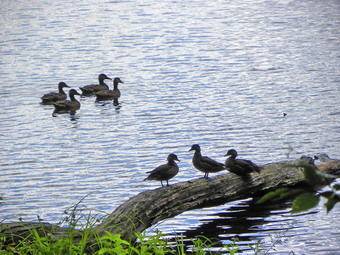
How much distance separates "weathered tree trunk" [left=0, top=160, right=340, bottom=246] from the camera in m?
8.48

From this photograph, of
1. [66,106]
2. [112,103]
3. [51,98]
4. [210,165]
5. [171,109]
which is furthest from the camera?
[112,103]

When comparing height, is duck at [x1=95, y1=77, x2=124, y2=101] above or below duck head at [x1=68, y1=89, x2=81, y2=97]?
below

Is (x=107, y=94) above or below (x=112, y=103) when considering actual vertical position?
above

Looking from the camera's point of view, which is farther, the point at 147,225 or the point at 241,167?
the point at 241,167

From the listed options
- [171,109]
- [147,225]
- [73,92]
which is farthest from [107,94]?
[147,225]

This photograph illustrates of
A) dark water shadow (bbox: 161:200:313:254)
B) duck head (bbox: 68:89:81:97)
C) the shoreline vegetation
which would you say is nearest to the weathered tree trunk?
the shoreline vegetation

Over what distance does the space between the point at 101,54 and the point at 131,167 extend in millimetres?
16442

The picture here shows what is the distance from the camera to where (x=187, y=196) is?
10383mm

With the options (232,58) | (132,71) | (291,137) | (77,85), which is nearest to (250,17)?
(232,58)

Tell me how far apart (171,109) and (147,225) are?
9955mm

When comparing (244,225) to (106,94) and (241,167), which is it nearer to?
(241,167)

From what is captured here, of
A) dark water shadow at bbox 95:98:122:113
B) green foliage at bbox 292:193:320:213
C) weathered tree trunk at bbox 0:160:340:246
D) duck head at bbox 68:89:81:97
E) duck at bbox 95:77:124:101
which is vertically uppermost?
green foliage at bbox 292:193:320:213

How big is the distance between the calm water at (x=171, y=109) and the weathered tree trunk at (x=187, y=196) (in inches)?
12.0

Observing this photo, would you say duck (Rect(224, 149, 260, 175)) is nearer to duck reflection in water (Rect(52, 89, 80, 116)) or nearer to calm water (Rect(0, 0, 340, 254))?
calm water (Rect(0, 0, 340, 254))
